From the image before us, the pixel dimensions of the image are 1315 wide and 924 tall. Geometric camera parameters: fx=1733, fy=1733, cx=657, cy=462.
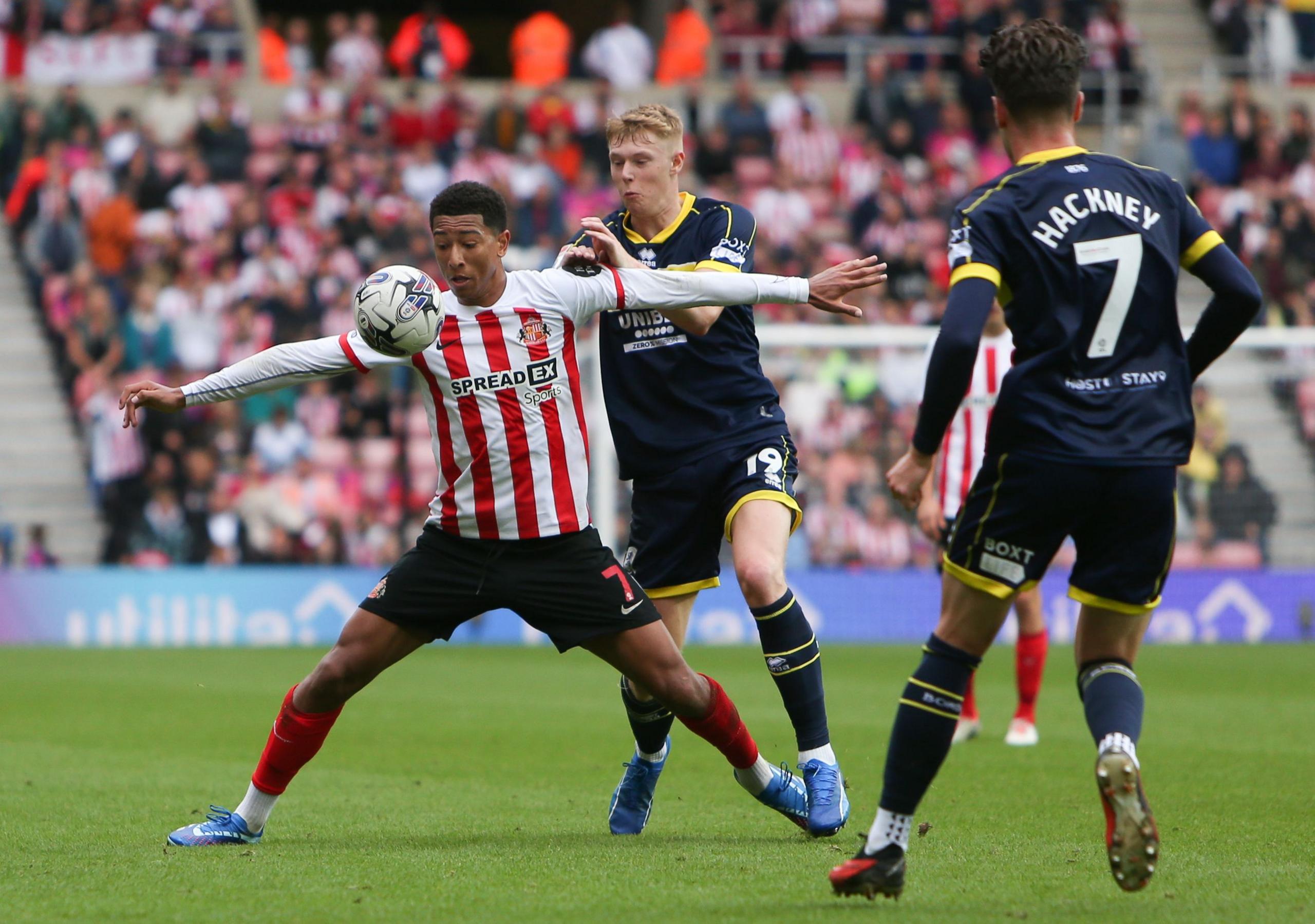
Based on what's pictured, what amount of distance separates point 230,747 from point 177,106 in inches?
555

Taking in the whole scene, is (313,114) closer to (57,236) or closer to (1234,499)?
(57,236)

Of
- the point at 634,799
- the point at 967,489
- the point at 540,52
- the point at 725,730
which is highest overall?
the point at 540,52

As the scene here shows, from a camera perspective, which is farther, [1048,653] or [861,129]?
[861,129]

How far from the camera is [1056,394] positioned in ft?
15.1

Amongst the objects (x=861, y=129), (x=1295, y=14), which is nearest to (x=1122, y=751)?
(x=861, y=129)

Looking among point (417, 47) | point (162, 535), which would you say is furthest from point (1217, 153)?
point (162, 535)

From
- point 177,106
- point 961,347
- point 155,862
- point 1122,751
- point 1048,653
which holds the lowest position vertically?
point 1048,653

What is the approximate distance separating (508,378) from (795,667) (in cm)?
142

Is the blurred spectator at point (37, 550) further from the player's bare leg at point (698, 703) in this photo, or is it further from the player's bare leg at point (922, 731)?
the player's bare leg at point (922, 731)

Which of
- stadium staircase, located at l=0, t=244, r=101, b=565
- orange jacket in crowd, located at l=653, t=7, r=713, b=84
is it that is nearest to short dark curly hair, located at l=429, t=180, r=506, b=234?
stadium staircase, located at l=0, t=244, r=101, b=565

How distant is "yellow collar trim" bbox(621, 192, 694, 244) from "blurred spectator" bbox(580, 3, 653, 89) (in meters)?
17.1

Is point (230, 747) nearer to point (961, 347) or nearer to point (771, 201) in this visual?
point (961, 347)

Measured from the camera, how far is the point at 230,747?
9000 millimetres

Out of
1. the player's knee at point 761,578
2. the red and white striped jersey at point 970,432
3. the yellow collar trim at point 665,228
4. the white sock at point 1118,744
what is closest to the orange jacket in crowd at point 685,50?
the red and white striped jersey at point 970,432
